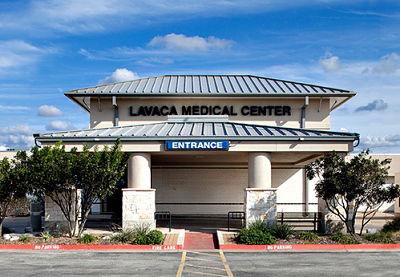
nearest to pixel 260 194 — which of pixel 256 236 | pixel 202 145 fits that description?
pixel 256 236

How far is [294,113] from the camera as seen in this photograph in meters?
23.4

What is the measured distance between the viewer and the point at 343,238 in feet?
51.4

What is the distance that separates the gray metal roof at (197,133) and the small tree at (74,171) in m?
1.49

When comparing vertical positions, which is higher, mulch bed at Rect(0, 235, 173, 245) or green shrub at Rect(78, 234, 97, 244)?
green shrub at Rect(78, 234, 97, 244)

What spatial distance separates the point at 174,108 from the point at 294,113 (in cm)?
709

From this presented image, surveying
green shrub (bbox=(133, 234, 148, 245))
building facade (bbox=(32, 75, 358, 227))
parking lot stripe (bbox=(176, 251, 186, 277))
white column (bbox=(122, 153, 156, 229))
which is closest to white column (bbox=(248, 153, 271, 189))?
building facade (bbox=(32, 75, 358, 227))

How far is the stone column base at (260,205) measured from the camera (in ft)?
55.1

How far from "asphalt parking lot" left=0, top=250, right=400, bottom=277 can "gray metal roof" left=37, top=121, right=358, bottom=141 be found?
5.07 metres

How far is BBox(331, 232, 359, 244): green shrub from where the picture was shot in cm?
1538

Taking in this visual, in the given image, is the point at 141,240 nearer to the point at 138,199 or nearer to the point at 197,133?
the point at 138,199

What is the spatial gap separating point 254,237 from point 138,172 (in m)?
5.76

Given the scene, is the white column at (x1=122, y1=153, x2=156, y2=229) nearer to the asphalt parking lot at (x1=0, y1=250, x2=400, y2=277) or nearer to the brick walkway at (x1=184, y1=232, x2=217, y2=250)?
the brick walkway at (x1=184, y1=232, x2=217, y2=250)

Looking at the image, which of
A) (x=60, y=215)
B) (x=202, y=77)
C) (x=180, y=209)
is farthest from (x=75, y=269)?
(x=202, y=77)

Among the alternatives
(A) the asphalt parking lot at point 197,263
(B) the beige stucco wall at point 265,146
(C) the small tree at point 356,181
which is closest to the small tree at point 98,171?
(B) the beige stucco wall at point 265,146
